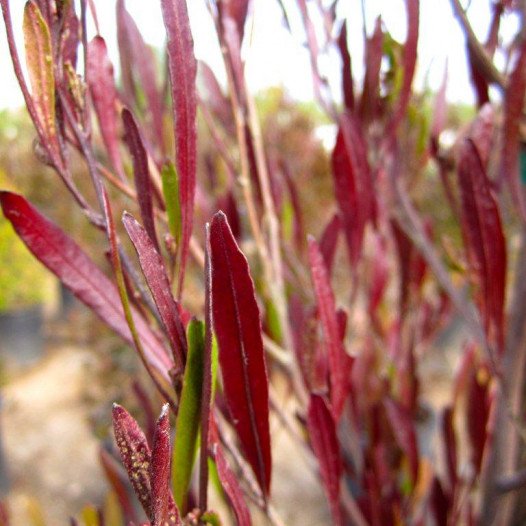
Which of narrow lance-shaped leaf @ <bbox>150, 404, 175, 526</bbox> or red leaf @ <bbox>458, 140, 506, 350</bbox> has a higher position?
red leaf @ <bbox>458, 140, 506, 350</bbox>

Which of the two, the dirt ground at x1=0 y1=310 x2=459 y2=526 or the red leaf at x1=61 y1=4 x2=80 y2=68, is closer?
the red leaf at x1=61 y1=4 x2=80 y2=68

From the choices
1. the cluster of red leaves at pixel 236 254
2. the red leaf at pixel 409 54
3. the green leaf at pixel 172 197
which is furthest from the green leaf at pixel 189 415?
the red leaf at pixel 409 54

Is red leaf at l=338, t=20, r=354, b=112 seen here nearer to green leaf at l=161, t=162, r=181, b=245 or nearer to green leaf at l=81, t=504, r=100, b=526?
green leaf at l=161, t=162, r=181, b=245

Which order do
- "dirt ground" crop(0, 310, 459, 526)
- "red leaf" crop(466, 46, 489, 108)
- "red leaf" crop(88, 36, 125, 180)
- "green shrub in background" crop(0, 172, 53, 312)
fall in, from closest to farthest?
1. "red leaf" crop(88, 36, 125, 180)
2. "red leaf" crop(466, 46, 489, 108)
3. "dirt ground" crop(0, 310, 459, 526)
4. "green shrub in background" crop(0, 172, 53, 312)

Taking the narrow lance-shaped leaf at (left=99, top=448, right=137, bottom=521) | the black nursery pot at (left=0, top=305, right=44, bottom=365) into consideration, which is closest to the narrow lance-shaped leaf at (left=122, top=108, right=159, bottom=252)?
the narrow lance-shaped leaf at (left=99, top=448, right=137, bottom=521)

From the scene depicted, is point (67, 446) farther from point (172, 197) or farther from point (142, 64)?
point (172, 197)

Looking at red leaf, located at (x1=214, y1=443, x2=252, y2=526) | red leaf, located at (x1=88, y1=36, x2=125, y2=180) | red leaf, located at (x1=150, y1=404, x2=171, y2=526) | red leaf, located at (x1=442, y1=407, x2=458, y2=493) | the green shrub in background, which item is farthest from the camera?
the green shrub in background

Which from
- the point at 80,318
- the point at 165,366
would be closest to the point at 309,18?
the point at 165,366
